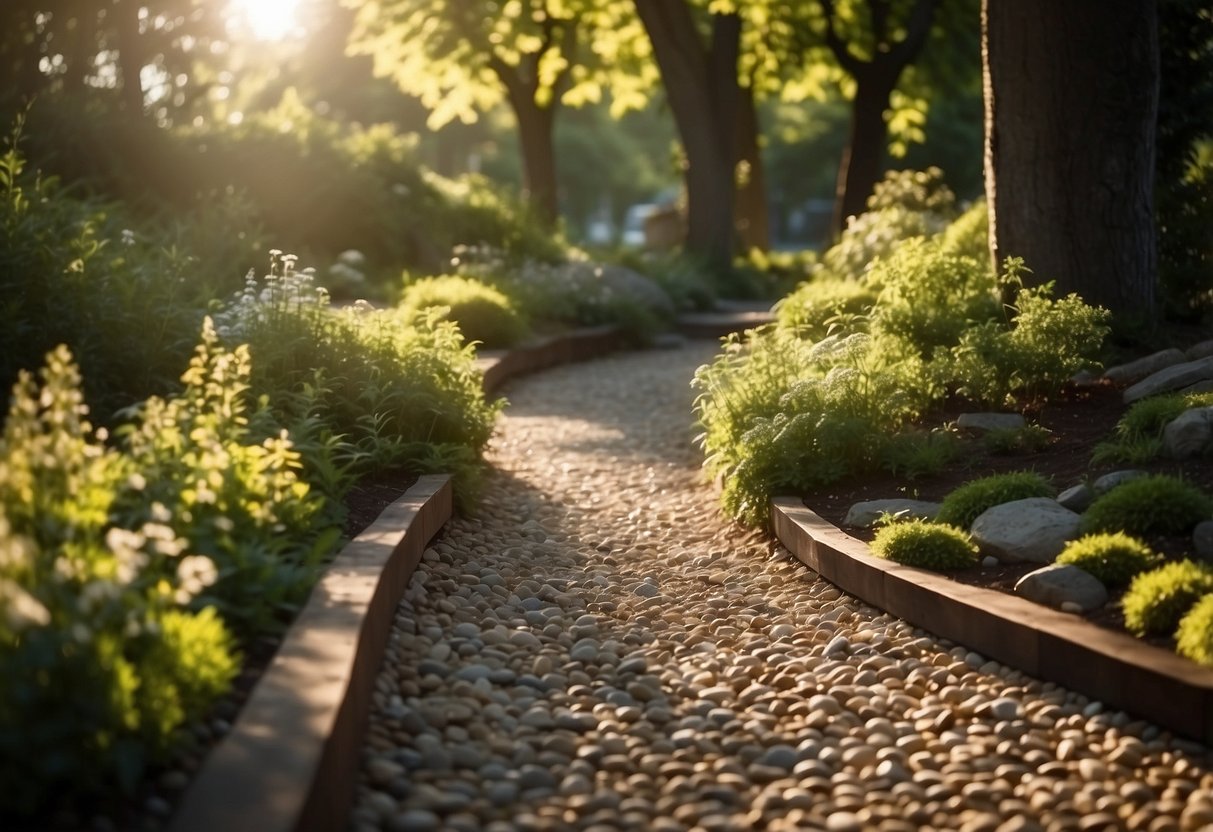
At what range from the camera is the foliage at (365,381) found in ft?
22.9

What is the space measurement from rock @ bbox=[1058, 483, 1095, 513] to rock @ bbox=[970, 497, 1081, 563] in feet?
0.16

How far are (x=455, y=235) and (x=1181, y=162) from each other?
32.3ft

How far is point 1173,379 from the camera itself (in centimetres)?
732

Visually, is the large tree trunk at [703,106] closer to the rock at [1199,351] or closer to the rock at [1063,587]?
the rock at [1199,351]

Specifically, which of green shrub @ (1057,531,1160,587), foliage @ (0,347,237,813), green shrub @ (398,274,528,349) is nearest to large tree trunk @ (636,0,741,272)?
green shrub @ (398,274,528,349)

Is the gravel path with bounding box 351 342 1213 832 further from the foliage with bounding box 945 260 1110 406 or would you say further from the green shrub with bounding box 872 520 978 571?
the foliage with bounding box 945 260 1110 406

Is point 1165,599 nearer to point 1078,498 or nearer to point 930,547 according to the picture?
point 930,547

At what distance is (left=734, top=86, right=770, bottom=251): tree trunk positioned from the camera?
87.6ft

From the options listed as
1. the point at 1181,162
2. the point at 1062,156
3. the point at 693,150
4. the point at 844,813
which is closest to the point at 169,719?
the point at 844,813

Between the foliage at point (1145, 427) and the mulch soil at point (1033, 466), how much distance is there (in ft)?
0.21

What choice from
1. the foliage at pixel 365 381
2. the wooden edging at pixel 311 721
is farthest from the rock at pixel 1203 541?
the foliage at pixel 365 381

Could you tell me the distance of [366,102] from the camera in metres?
45.9

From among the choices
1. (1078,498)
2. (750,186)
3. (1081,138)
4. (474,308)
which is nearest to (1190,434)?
(1078,498)

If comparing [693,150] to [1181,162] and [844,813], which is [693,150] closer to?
[1181,162]
